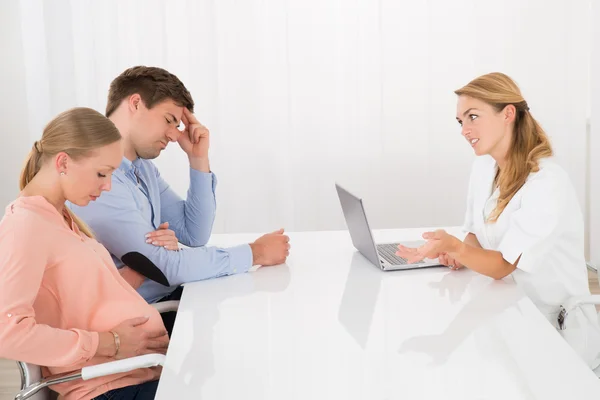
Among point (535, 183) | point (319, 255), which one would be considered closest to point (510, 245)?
point (535, 183)

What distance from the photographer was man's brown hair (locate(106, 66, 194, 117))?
7.89 ft

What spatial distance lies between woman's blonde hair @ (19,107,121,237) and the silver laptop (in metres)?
0.78

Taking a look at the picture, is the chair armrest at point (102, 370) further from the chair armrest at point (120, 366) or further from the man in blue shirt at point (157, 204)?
the man in blue shirt at point (157, 204)

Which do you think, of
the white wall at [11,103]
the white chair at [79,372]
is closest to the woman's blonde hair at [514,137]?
the white chair at [79,372]

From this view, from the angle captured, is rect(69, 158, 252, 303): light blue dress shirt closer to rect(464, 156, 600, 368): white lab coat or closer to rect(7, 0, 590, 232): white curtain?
rect(464, 156, 600, 368): white lab coat

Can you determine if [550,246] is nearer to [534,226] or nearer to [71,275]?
[534,226]

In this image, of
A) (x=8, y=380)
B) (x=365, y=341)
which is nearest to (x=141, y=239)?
(x=365, y=341)

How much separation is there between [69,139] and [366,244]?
0.98 m

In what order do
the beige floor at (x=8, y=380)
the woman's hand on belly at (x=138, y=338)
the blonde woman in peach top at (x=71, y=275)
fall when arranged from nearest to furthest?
the blonde woman in peach top at (x=71, y=275)
the woman's hand on belly at (x=138, y=338)
the beige floor at (x=8, y=380)

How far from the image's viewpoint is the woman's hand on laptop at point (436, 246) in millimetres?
2176

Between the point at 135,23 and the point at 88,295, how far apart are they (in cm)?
311

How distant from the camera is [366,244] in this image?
7.82 ft

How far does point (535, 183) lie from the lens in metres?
2.27

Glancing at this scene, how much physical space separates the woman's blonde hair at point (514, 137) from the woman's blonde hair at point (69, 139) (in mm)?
1217
